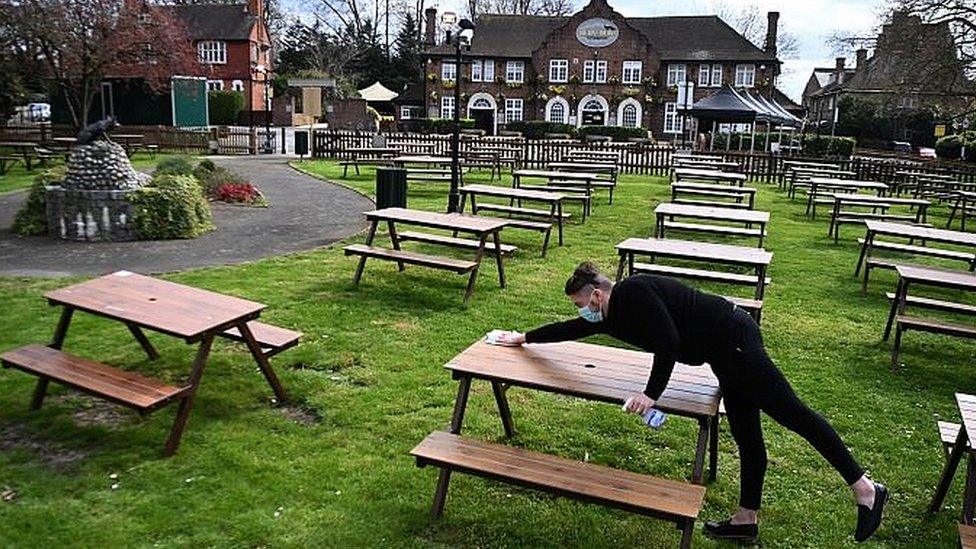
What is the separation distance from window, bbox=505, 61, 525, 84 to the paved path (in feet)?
119

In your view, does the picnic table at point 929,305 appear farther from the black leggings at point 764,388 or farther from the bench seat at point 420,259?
the bench seat at point 420,259

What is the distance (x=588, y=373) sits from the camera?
420cm

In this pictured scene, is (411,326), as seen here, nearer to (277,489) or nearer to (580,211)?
(277,489)

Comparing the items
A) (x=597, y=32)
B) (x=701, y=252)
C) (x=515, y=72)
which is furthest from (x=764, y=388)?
(x=515, y=72)

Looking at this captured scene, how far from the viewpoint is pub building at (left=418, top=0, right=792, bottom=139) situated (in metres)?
50.8

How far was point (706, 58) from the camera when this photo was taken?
50719 mm

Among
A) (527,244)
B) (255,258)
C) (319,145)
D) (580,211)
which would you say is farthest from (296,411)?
(319,145)

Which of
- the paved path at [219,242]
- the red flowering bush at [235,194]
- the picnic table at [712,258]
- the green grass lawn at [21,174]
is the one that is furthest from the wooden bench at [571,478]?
the green grass lawn at [21,174]

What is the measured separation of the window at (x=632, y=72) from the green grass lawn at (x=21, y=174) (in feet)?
106

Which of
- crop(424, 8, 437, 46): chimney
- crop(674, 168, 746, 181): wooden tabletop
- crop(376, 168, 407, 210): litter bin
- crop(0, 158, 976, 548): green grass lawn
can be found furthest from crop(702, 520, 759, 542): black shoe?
crop(424, 8, 437, 46): chimney

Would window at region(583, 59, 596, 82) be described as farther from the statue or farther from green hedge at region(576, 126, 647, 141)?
the statue

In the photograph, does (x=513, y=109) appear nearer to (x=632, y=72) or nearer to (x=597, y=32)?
(x=597, y=32)

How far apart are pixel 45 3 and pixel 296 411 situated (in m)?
26.1

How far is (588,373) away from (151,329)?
2.71 meters
